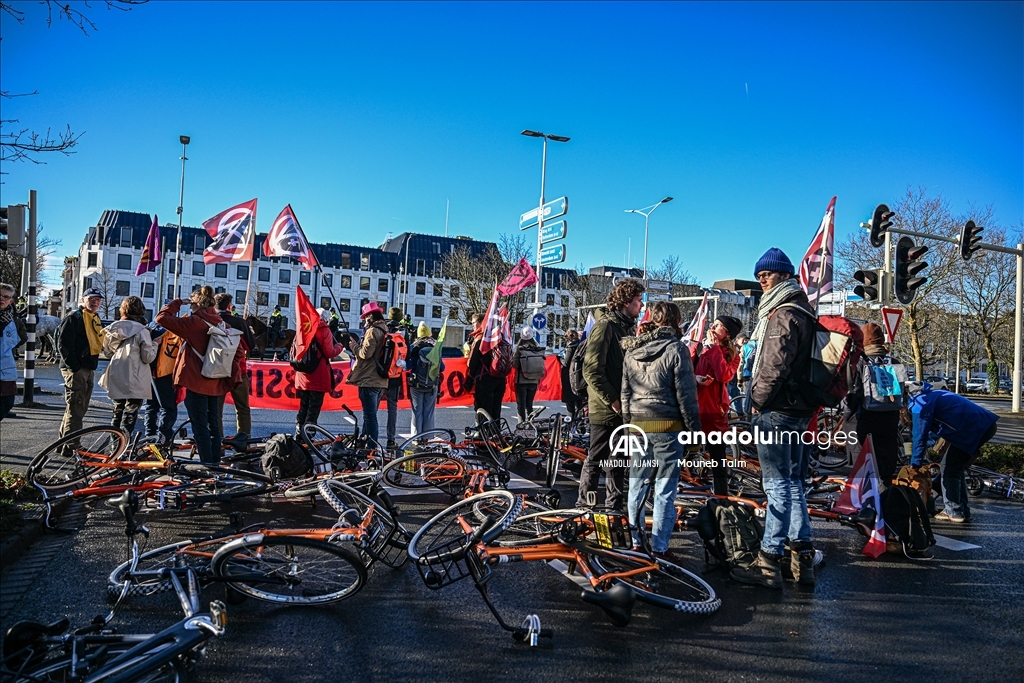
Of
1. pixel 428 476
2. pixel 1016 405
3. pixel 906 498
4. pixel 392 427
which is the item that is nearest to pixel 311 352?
pixel 392 427

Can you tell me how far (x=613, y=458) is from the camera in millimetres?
5828

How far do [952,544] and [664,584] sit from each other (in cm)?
347

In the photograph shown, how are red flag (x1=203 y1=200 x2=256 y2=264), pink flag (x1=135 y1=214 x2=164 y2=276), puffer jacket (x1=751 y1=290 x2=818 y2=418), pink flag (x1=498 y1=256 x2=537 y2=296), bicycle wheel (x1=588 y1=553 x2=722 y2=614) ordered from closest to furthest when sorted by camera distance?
bicycle wheel (x1=588 y1=553 x2=722 y2=614), puffer jacket (x1=751 y1=290 x2=818 y2=418), pink flag (x1=498 y1=256 x2=537 y2=296), red flag (x1=203 y1=200 x2=256 y2=264), pink flag (x1=135 y1=214 x2=164 y2=276)

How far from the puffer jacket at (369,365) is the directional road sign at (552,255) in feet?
39.1

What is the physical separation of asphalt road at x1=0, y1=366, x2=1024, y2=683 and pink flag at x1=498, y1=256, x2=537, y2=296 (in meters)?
5.92

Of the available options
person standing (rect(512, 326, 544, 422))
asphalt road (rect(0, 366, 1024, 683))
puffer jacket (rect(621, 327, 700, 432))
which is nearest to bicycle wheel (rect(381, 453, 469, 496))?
asphalt road (rect(0, 366, 1024, 683))

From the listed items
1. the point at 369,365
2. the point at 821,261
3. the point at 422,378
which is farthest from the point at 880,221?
the point at 369,365

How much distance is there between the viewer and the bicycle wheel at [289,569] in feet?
13.0

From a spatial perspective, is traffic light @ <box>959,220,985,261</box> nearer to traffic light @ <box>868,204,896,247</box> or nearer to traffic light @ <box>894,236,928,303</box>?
traffic light @ <box>868,204,896,247</box>

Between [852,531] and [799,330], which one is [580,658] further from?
[852,531]

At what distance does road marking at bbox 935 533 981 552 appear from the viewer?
6.12 m

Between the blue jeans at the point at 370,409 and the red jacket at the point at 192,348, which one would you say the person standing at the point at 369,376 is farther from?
the red jacket at the point at 192,348

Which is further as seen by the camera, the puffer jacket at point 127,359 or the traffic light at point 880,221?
the traffic light at point 880,221

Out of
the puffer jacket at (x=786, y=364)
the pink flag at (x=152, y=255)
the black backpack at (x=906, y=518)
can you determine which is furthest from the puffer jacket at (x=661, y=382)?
the pink flag at (x=152, y=255)
